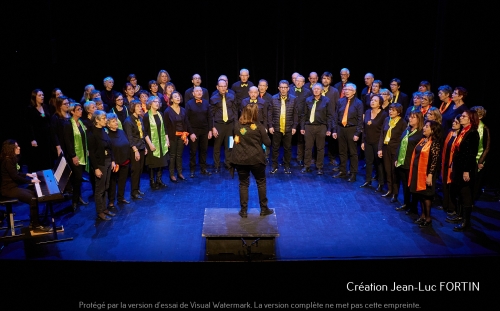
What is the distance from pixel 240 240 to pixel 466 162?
2.87 meters

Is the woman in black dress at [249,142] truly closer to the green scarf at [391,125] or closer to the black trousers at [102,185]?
the black trousers at [102,185]

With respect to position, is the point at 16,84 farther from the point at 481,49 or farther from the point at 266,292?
the point at 481,49

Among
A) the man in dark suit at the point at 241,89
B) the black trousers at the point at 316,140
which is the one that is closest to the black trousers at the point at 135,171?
the man in dark suit at the point at 241,89

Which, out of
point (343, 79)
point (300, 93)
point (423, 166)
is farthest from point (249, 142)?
point (343, 79)

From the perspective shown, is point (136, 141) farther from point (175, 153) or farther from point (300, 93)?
point (300, 93)

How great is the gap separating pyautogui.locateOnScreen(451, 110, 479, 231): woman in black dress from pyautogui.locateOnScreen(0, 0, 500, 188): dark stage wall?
3380 millimetres

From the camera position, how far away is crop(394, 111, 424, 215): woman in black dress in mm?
6211

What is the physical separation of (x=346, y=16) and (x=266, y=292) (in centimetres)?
739

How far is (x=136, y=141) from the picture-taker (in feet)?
23.0

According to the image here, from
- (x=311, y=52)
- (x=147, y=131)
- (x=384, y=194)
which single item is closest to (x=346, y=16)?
(x=311, y=52)

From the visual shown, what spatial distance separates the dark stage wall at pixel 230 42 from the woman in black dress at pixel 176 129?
271cm

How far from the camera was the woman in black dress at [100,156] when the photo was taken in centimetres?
613

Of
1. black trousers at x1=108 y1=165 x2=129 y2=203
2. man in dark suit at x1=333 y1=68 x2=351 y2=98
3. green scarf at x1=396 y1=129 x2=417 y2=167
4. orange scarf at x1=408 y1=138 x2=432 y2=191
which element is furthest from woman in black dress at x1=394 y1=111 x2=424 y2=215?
black trousers at x1=108 y1=165 x2=129 y2=203

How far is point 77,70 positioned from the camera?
9859 mm
